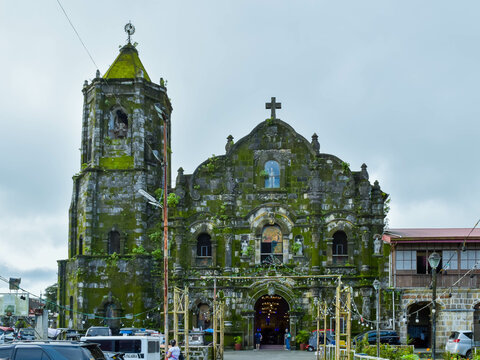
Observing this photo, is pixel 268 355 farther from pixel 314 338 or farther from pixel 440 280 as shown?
pixel 440 280

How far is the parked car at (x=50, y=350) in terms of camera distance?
1772 centimetres

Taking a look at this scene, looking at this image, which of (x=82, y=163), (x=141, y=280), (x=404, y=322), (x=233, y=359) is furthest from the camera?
(x=82, y=163)

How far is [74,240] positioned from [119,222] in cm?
368

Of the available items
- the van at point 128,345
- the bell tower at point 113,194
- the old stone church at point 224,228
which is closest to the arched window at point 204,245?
the old stone church at point 224,228

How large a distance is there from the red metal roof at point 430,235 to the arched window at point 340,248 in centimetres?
261

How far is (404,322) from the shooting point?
4681 centimetres

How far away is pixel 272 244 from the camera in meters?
50.2

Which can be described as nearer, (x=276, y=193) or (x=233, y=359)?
(x=233, y=359)

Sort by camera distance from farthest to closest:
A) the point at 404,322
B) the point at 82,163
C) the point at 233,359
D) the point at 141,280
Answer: the point at 82,163 < the point at 141,280 < the point at 404,322 < the point at 233,359

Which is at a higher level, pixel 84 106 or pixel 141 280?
pixel 84 106

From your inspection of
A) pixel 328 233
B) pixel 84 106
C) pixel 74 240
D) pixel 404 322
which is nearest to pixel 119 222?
pixel 74 240

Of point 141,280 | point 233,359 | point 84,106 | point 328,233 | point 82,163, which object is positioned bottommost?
point 233,359

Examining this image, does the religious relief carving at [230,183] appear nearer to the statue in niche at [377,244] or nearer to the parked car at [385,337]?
the statue in niche at [377,244]

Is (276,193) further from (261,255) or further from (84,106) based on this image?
(84,106)
